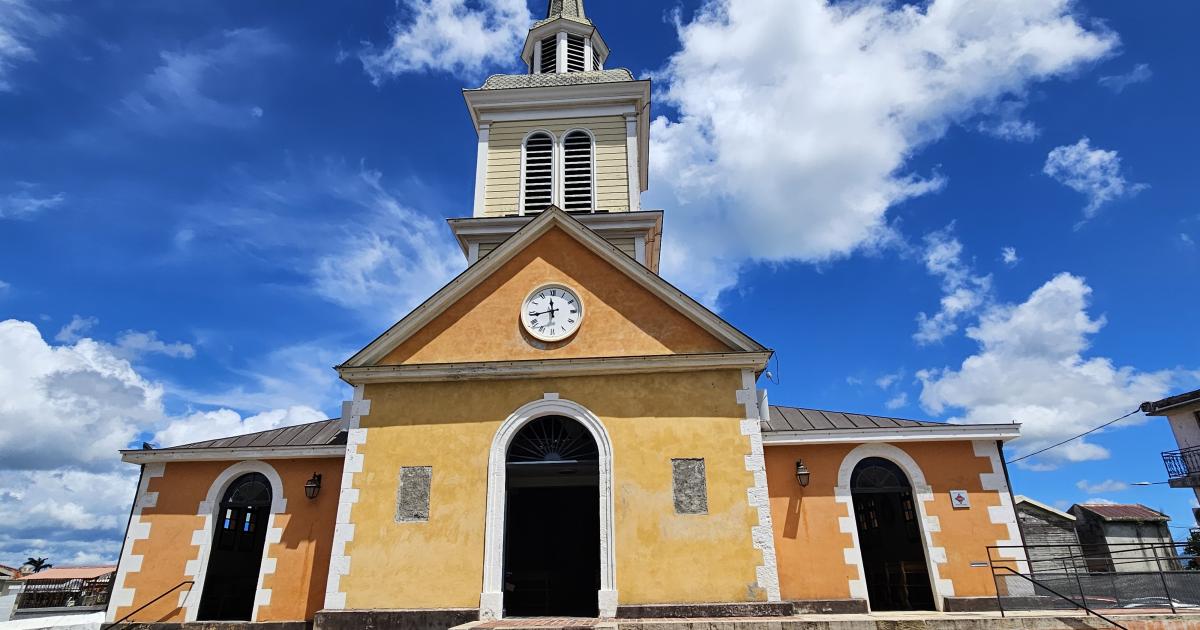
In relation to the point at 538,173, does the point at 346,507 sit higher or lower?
lower

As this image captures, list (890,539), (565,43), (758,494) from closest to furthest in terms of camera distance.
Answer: (758,494)
(890,539)
(565,43)

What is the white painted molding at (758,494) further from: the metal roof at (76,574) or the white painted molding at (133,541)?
the metal roof at (76,574)

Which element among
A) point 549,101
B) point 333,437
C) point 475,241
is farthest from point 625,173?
point 333,437

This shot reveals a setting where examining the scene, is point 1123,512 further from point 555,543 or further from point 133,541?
point 133,541

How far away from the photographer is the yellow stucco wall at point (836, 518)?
36.2ft

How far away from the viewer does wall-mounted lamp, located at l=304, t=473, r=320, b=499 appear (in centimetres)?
1235

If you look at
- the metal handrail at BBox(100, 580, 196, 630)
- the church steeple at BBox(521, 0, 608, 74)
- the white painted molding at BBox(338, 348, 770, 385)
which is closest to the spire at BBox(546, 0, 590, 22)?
the church steeple at BBox(521, 0, 608, 74)

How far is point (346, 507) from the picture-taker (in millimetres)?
11352

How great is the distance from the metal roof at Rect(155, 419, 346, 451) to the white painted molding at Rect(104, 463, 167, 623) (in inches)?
27.7

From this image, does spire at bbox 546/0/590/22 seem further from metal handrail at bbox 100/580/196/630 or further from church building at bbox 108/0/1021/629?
metal handrail at bbox 100/580/196/630

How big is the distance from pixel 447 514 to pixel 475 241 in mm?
7882

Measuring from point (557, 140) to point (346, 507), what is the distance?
37.2 ft

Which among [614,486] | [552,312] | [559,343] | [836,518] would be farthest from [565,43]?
[836,518]

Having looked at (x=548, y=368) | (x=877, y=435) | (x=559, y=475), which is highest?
(x=548, y=368)
